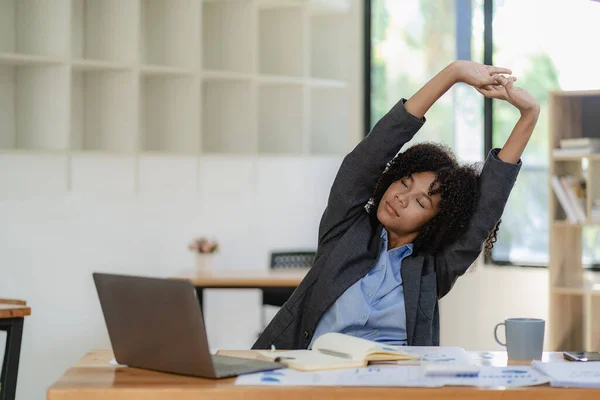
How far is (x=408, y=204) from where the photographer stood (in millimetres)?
2174

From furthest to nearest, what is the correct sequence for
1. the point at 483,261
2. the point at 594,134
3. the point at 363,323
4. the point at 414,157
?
the point at 483,261 < the point at 594,134 < the point at 414,157 < the point at 363,323

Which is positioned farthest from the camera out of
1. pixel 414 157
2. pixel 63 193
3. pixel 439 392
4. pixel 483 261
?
pixel 483 261

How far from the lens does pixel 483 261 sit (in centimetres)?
527

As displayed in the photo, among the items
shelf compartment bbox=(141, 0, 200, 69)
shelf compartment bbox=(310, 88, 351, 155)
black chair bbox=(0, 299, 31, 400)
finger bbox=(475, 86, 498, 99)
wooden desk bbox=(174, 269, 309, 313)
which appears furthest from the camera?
shelf compartment bbox=(310, 88, 351, 155)

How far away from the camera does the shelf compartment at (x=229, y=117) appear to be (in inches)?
197

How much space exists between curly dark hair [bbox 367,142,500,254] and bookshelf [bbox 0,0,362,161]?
100 inches

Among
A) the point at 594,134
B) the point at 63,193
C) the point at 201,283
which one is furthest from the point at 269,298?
the point at 594,134

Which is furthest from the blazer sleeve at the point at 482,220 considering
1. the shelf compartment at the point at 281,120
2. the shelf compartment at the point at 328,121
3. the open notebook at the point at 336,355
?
the shelf compartment at the point at 328,121

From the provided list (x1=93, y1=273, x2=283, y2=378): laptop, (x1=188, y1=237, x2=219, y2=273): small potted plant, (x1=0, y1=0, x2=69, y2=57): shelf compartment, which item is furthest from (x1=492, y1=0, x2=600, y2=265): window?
(x1=93, y1=273, x2=283, y2=378): laptop

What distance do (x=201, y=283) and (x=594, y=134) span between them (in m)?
2.31

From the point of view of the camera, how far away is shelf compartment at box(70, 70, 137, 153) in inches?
182

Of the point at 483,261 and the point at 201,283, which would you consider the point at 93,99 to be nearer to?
the point at 201,283

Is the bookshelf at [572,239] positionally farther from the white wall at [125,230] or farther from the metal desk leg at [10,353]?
the metal desk leg at [10,353]

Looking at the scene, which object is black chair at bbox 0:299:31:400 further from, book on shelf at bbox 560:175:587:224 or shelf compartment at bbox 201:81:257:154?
book on shelf at bbox 560:175:587:224
